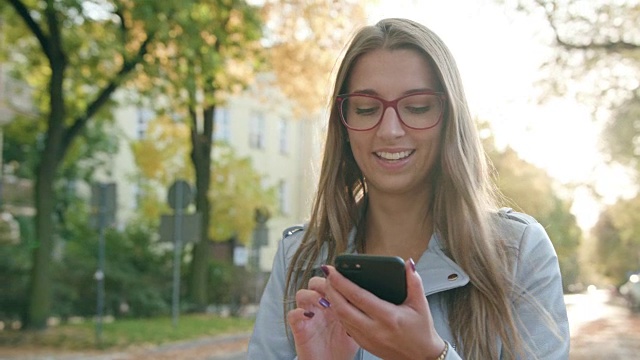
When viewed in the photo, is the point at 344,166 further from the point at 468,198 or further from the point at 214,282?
the point at 214,282

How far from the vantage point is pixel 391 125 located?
2.45 metres

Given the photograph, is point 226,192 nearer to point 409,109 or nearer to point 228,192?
point 228,192

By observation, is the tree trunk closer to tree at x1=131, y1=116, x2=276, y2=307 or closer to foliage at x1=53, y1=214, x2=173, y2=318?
foliage at x1=53, y1=214, x2=173, y2=318

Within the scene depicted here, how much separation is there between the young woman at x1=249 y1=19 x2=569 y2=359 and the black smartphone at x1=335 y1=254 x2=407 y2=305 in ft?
0.22

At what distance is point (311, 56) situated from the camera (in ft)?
89.6

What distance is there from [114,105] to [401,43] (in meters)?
22.7

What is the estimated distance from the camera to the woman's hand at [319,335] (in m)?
2.30

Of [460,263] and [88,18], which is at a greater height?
[88,18]

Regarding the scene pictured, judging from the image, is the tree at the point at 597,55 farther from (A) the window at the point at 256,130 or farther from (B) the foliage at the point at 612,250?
(B) the foliage at the point at 612,250

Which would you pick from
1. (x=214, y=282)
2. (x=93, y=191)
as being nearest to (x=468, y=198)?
(x=93, y=191)

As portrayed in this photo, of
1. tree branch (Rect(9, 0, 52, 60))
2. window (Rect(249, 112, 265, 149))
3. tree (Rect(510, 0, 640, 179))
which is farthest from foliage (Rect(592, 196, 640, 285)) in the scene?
tree branch (Rect(9, 0, 52, 60))

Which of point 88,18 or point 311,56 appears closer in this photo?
point 88,18

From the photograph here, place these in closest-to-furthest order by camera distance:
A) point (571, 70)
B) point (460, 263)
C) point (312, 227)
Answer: point (460, 263) < point (312, 227) < point (571, 70)

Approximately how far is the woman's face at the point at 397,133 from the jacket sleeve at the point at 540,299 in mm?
301
